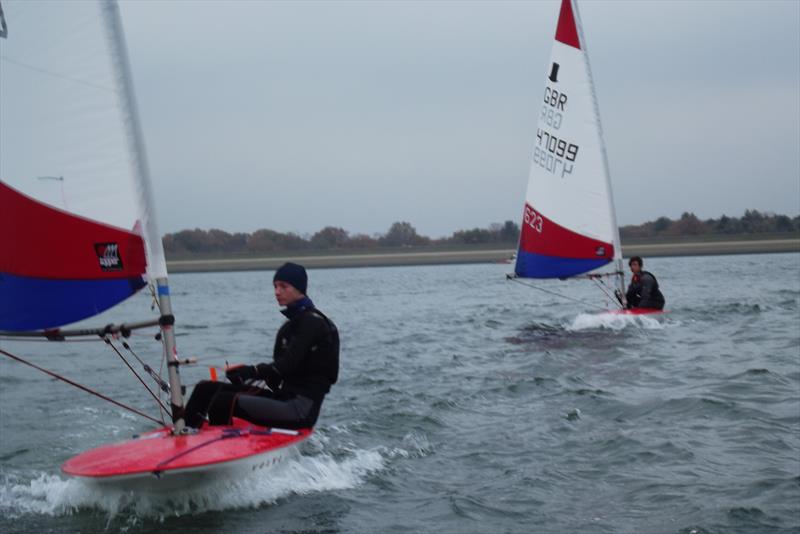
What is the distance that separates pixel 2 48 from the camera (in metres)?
5.55

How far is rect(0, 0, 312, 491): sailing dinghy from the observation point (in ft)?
18.0

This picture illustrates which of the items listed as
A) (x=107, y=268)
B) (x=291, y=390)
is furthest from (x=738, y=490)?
(x=107, y=268)

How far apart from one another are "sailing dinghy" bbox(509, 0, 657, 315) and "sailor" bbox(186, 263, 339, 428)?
436 inches

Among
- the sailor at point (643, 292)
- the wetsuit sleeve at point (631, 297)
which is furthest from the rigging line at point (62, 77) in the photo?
the wetsuit sleeve at point (631, 297)

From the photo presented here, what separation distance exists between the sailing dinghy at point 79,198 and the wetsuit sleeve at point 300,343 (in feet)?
1.86

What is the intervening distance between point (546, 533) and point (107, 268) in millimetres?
3236

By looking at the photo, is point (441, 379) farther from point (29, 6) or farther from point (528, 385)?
point (29, 6)

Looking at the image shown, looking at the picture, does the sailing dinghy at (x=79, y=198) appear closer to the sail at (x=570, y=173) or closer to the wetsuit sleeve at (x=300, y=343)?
the wetsuit sleeve at (x=300, y=343)

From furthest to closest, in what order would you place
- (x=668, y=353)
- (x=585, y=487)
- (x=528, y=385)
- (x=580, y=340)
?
(x=580, y=340), (x=668, y=353), (x=528, y=385), (x=585, y=487)

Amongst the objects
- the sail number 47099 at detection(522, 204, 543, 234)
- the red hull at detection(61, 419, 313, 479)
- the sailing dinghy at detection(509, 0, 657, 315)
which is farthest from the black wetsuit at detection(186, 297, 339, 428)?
the sail number 47099 at detection(522, 204, 543, 234)

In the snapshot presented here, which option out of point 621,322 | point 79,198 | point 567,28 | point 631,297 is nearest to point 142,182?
point 79,198

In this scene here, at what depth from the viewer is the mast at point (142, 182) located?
18.1 ft

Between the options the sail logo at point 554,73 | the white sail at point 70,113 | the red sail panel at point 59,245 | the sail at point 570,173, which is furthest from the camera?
the sail logo at point 554,73

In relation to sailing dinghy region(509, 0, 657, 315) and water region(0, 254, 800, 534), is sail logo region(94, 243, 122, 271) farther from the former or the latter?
sailing dinghy region(509, 0, 657, 315)
